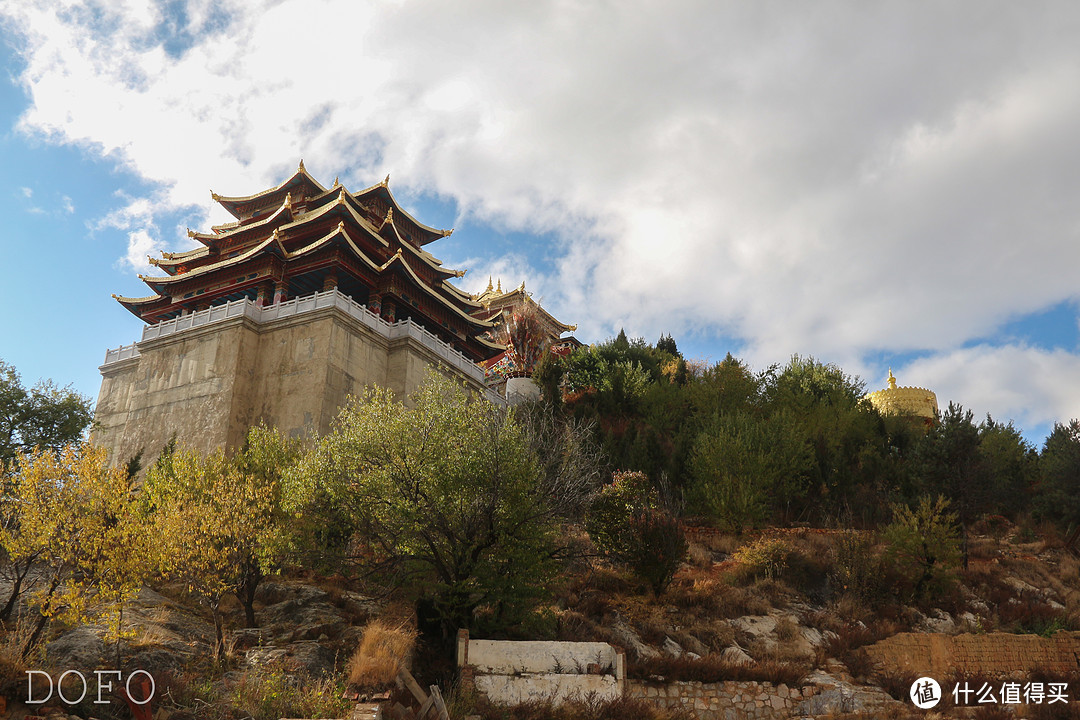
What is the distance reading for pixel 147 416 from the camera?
32.6 metres

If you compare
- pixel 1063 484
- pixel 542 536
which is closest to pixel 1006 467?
pixel 1063 484

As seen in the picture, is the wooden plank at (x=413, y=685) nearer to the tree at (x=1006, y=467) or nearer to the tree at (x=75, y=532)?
the tree at (x=75, y=532)

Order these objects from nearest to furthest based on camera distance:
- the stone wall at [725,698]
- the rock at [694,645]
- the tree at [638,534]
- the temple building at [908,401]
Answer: the stone wall at [725,698]
the rock at [694,645]
the tree at [638,534]
the temple building at [908,401]

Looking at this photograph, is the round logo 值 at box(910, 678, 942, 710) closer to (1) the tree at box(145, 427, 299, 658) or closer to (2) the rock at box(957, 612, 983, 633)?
(2) the rock at box(957, 612, 983, 633)

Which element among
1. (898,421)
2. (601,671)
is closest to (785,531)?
(601,671)

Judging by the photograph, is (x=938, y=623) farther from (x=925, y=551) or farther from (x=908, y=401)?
(x=908, y=401)

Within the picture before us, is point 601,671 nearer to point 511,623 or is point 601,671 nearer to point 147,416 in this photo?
point 511,623

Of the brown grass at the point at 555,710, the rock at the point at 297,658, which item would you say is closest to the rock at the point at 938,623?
the brown grass at the point at 555,710

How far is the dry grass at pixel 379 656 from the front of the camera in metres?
15.0

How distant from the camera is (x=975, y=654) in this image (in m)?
19.2

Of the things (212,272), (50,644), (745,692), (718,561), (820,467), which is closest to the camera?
(50,644)

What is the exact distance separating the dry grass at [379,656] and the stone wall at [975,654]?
10837 mm

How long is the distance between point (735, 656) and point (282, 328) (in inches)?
873

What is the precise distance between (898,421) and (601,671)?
88.1 ft
